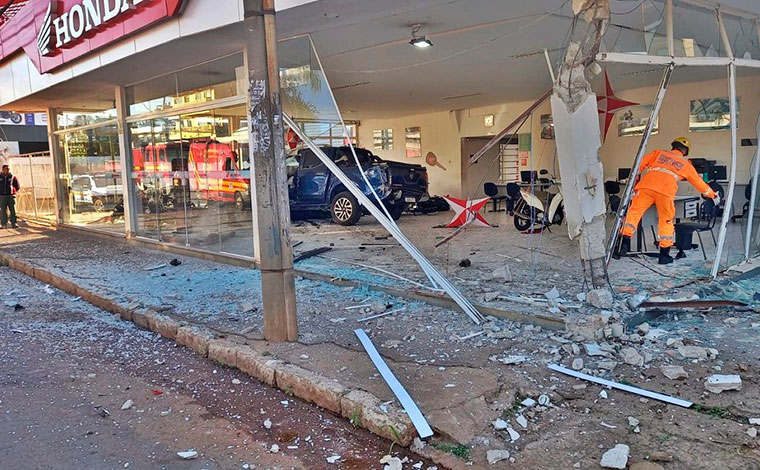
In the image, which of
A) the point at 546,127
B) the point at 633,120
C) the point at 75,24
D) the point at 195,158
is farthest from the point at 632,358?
the point at 546,127

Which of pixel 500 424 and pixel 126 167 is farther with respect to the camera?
pixel 126 167

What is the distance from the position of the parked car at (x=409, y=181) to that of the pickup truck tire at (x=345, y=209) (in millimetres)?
1026

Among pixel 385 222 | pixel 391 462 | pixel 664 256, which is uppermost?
pixel 385 222

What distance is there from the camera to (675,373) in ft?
13.3

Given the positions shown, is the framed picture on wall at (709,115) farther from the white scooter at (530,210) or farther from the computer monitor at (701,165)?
the white scooter at (530,210)

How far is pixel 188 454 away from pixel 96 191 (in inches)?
467

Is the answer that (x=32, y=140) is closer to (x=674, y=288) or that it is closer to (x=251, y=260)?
(x=251, y=260)

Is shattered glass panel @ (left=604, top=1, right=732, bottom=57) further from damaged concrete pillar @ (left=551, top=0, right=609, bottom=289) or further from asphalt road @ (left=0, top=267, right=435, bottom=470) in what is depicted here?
asphalt road @ (left=0, top=267, right=435, bottom=470)

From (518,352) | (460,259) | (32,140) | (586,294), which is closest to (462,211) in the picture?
(460,259)

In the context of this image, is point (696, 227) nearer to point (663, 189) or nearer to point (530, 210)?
point (663, 189)

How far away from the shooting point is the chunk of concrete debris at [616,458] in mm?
3049

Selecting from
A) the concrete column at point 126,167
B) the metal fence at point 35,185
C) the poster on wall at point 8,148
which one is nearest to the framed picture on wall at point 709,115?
the concrete column at point 126,167

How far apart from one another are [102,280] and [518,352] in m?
6.45

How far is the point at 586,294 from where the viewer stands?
586cm
